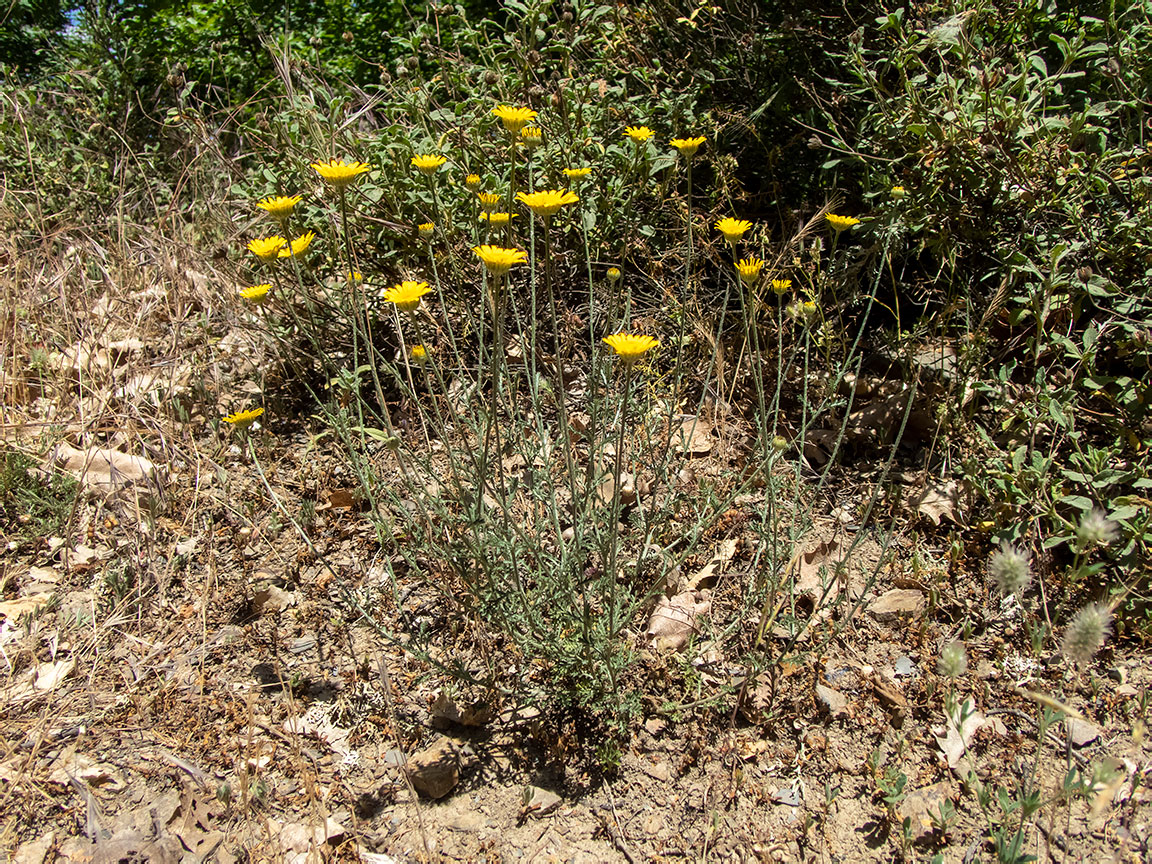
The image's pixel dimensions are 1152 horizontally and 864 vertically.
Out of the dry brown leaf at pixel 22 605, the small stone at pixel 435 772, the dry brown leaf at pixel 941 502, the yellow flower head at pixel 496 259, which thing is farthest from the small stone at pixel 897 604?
the dry brown leaf at pixel 22 605

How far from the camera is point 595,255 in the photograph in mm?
3125

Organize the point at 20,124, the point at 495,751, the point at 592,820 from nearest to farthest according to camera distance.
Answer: the point at 592,820 < the point at 495,751 < the point at 20,124

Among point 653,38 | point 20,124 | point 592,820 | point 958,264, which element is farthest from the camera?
point 20,124

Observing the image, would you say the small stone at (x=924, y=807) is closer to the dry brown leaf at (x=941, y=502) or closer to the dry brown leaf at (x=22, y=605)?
the dry brown leaf at (x=941, y=502)

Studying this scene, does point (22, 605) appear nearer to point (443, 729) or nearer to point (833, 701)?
point (443, 729)

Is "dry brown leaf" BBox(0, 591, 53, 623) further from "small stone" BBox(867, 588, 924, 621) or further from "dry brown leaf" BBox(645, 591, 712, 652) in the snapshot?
"small stone" BBox(867, 588, 924, 621)

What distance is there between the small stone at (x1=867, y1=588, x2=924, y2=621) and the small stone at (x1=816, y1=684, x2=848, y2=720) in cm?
31

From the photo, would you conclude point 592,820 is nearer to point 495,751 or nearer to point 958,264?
point 495,751

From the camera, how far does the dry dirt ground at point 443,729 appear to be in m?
1.91

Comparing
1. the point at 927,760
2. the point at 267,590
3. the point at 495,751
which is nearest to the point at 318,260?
the point at 267,590

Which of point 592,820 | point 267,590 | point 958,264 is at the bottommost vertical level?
point 592,820

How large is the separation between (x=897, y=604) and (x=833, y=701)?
414mm

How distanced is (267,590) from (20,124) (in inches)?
142

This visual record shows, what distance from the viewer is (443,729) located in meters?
2.16
